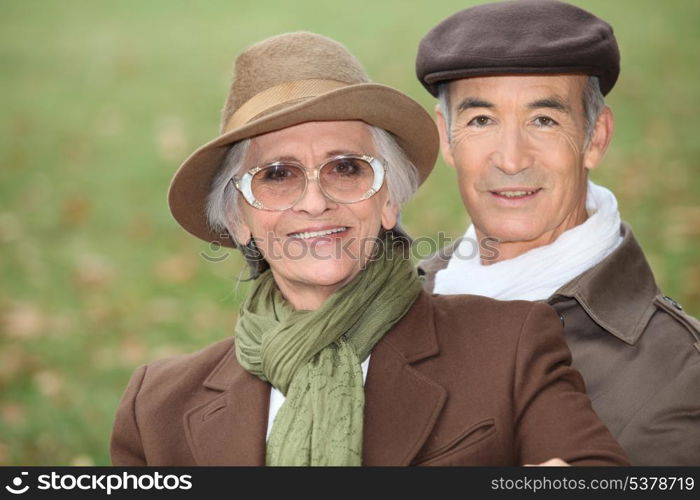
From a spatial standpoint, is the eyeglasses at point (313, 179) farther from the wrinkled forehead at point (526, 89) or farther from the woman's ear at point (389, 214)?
the wrinkled forehead at point (526, 89)

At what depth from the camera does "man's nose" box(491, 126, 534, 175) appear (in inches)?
147

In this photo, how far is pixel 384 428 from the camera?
3.02 metres

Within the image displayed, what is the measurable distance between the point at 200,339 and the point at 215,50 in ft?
17.2

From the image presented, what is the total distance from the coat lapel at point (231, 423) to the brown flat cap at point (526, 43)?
1.44 metres

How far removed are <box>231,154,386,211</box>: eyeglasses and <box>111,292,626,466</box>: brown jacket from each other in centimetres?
44

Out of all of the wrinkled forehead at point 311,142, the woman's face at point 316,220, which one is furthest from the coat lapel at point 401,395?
the wrinkled forehead at point 311,142

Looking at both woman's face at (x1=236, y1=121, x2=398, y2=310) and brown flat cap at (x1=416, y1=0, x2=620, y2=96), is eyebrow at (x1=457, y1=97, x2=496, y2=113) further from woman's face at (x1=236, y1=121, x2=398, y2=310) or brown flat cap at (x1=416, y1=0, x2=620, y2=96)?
woman's face at (x1=236, y1=121, x2=398, y2=310)

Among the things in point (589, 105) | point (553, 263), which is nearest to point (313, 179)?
point (553, 263)

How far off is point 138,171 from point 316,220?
6.38 meters

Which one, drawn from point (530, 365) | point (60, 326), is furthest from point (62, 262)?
point (530, 365)

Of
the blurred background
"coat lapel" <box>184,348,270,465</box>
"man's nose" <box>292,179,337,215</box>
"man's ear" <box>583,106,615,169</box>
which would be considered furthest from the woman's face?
the blurred background

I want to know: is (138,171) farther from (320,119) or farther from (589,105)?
(320,119)

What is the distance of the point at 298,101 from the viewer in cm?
312

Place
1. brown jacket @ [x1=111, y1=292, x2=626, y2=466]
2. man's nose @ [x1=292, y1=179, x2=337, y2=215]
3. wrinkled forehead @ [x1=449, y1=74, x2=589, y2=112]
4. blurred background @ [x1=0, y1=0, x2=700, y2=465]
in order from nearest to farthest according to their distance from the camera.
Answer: brown jacket @ [x1=111, y1=292, x2=626, y2=466] < man's nose @ [x1=292, y1=179, x2=337, y2=215] < wrinkled forehead @ [x1=449, y1=74, x2=589, y2=112] < blurred background @ [x1=0, y1=0, x2=700, y2=465]
